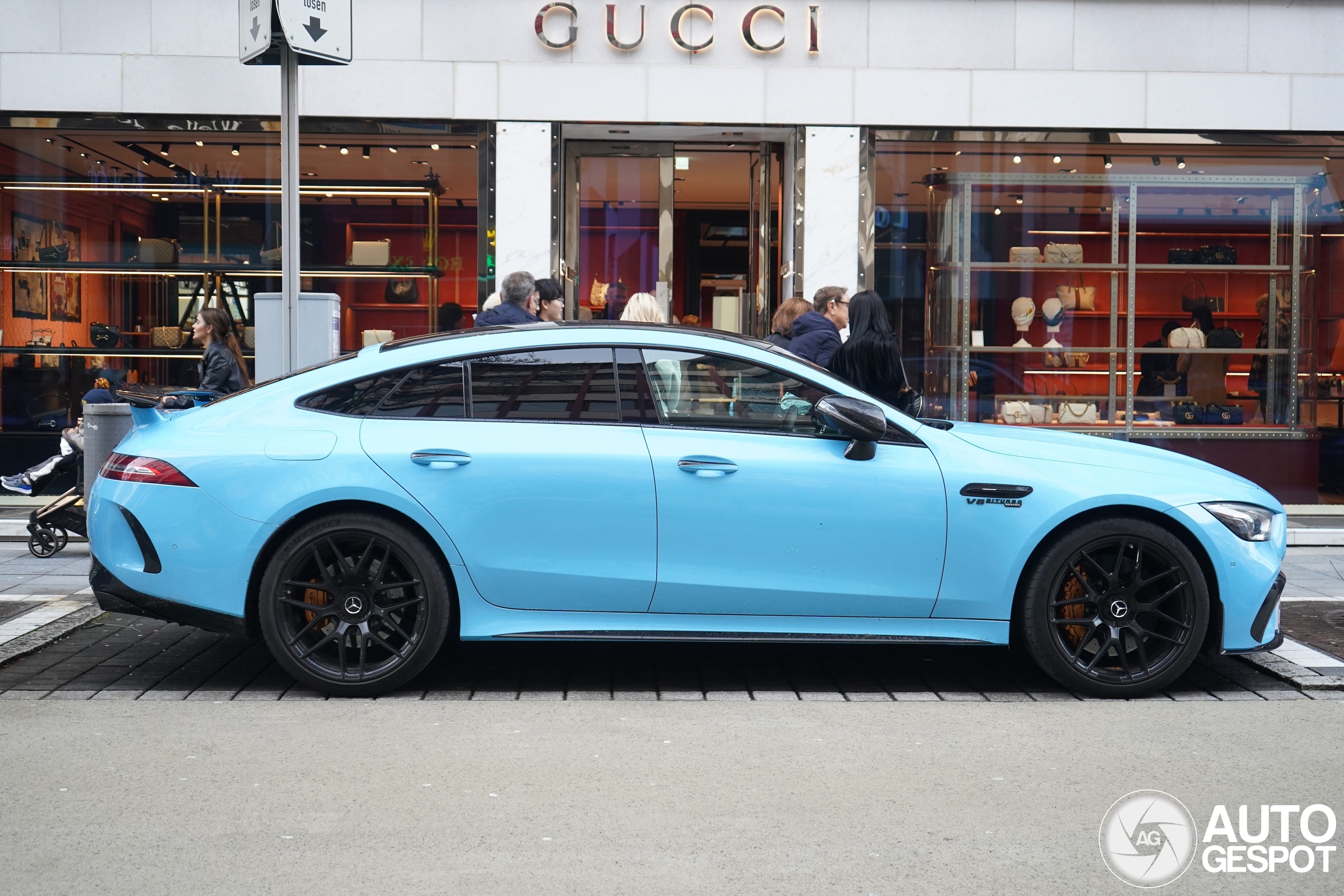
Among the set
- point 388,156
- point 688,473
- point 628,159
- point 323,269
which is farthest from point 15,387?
point 688,473

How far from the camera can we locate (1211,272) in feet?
42.7

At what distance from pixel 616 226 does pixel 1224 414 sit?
20.1ft

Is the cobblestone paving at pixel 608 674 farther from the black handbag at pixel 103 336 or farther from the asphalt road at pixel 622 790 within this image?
the black handbag at pixel 103 336

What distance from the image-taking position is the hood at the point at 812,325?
29.3 feet

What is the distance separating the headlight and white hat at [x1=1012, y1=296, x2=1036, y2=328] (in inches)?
309

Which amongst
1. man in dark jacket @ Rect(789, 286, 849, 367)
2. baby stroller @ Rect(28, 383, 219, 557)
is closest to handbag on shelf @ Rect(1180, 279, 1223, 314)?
man in dark jacket @ Rect(789, 286, 849, 367)

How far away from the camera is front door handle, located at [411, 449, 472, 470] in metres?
5.26

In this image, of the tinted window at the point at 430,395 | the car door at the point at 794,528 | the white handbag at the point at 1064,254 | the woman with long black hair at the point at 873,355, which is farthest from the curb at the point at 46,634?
the white handbag at the point at 1064,254

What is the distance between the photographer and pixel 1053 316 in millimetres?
13078

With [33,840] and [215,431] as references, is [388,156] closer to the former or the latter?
[215,431]

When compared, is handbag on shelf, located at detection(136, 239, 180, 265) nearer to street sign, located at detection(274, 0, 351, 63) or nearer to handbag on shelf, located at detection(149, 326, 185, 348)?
handbag on shelf, located at detection(149, 326, 185, 348)

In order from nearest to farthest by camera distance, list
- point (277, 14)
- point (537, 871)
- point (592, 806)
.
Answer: point (537, 871), point (592, 806), point (277, 14)

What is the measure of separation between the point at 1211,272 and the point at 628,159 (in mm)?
5751

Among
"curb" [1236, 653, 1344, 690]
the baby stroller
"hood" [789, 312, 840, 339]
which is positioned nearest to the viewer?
"curb" [1236, 653, 1344, 690]
